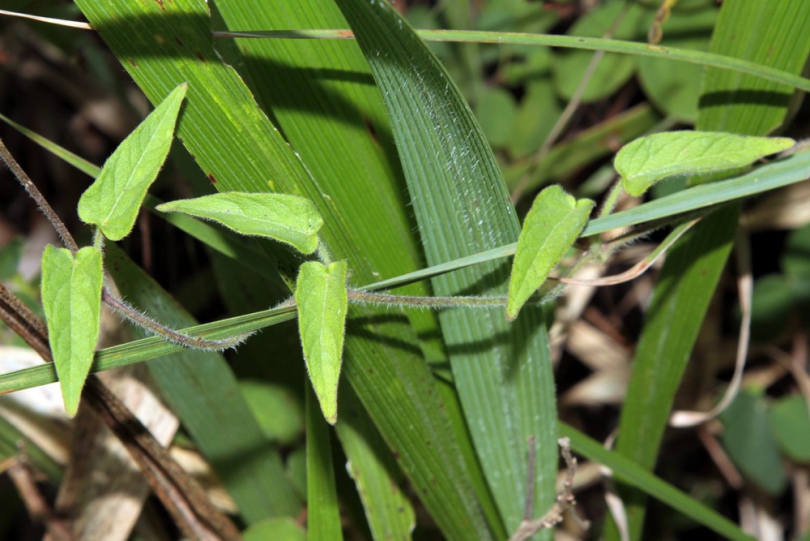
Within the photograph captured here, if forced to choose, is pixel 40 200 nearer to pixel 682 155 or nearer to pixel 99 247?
pixel 99 247

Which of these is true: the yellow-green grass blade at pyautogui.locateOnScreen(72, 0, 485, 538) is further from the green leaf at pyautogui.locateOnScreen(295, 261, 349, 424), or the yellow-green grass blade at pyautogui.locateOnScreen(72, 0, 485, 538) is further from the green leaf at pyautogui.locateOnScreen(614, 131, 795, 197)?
the green leaf at pyautogui.locateOnScreen(614, 131, 795, 197)

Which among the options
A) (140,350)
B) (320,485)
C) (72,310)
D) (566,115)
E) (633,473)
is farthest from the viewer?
(566,115)

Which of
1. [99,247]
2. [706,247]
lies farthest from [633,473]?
[99,247]

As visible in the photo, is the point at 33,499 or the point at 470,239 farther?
the point at 33,499

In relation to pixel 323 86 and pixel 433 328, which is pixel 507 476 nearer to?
pixel 433 328

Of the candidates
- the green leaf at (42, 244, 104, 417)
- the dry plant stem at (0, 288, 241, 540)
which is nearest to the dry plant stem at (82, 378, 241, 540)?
the dry plant stem at (0, 288, 241, 540)

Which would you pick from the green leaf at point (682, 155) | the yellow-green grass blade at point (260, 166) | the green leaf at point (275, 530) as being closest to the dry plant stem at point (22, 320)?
the yellow-green grass blade at point (260, 166)

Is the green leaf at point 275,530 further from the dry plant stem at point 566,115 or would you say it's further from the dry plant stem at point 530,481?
the dry plant stem at point 566,115
